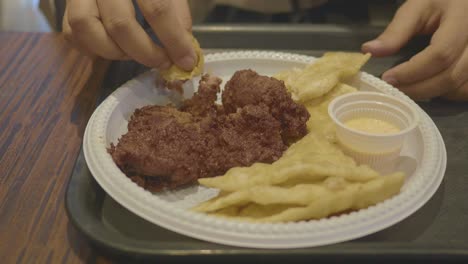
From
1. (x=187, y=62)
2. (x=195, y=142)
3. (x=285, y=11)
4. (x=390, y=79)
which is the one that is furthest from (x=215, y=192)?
(x=285, y=11)

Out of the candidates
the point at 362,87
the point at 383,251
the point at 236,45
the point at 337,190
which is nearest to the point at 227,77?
the point at 236,45

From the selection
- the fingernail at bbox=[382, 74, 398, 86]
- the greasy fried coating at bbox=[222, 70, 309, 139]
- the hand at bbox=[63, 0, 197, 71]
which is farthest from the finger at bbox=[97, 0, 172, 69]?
the fingernail at bbox=[382, 74, 398, 86]

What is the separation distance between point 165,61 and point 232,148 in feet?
1.25

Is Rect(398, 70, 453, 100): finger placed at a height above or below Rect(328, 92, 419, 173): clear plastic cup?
below

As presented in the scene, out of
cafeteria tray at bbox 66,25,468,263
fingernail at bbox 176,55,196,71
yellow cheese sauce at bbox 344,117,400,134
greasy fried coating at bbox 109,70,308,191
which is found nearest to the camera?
cafeteria tray at bbox 66,25,468,263

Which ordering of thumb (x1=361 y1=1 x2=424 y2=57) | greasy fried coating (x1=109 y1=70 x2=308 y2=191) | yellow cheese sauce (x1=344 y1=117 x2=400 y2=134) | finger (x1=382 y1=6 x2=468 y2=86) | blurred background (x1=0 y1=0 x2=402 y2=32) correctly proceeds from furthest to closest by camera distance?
blurred background (x1=0 y1=0 x2=402 y2=32) < thumb (x1=361 y1=1 x2=424 y2=57) < finger (x1=382 y1=6 x2=468 y2=86) < yellow cheese sauce (x1=344 y1=117 x2=400 y2=134) < greasy fried coating (x1=109 y1=70 x2=308 y2=191)

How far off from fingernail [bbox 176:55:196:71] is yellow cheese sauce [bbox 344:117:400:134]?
517mm

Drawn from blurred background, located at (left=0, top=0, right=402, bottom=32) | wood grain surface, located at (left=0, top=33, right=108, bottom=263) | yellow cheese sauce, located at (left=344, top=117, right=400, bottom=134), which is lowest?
blurred background, located at (left=0, top=0, right=402, bottom=32)

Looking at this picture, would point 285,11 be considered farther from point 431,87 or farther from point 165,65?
point 165,65

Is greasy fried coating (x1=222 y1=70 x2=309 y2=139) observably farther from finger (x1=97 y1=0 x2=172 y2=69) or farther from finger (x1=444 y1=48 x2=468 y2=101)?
finger (x1=444 y1=48 x2=468 y2=101)

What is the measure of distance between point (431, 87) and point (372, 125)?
42 cm

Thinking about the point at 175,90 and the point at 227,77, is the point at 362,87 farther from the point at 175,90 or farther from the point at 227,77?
the point at 175,90

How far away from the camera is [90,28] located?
1521mm

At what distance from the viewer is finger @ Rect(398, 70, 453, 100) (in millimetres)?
1763
